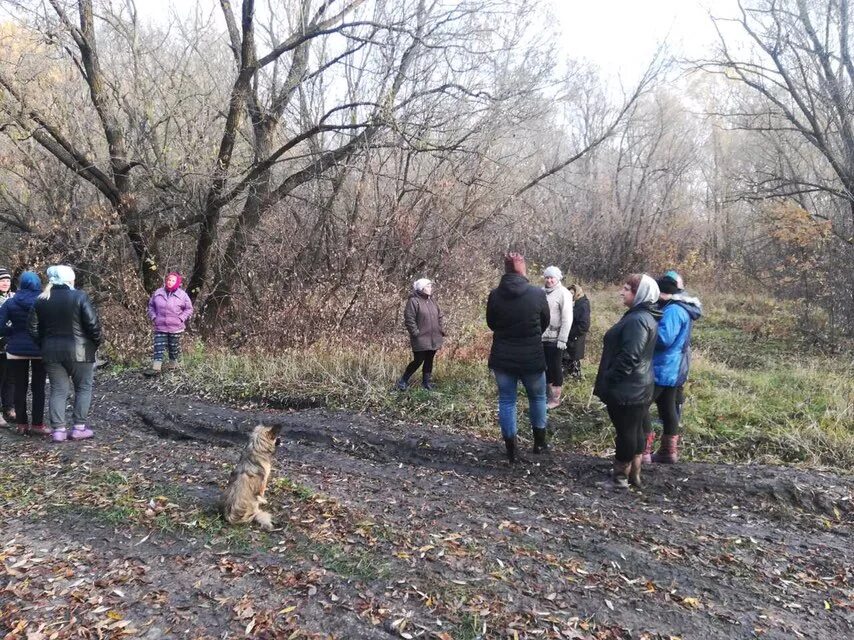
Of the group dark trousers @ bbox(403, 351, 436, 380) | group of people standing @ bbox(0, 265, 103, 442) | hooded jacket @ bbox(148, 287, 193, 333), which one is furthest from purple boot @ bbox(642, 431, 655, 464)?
hooded jacket @ bbox(148, 287, 193, 333)

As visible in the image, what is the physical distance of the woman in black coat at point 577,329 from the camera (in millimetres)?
7445

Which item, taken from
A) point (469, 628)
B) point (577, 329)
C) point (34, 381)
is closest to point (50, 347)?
point (34, 381)

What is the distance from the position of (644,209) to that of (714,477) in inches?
779

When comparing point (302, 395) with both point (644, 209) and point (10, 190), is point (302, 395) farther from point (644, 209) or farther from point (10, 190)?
point (644, 209)

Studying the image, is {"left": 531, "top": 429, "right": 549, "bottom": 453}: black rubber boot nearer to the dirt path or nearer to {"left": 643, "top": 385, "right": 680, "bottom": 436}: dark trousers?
A: the dirt path

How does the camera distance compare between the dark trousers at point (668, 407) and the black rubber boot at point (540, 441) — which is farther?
the black rubber boot at point (540, 441)

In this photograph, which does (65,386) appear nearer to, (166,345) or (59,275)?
(59,275)

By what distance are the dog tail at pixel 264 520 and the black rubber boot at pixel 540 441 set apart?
2854 mm

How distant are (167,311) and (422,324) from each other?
433 cm

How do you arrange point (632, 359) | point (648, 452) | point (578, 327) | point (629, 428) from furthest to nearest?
1. point (578, 327)
2. point (648, 452)
3. point (629, 428)
4. point (632, 359)

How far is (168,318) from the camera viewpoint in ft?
29.9

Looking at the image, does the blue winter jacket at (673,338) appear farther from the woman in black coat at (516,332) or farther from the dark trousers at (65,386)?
the dark trousers at (65,386)

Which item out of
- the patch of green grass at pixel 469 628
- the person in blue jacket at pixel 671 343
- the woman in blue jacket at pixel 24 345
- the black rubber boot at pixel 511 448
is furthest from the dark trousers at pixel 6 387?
the person in blue jacket at pixel 671 343

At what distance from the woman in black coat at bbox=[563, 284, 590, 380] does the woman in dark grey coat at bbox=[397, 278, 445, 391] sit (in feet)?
5.72
